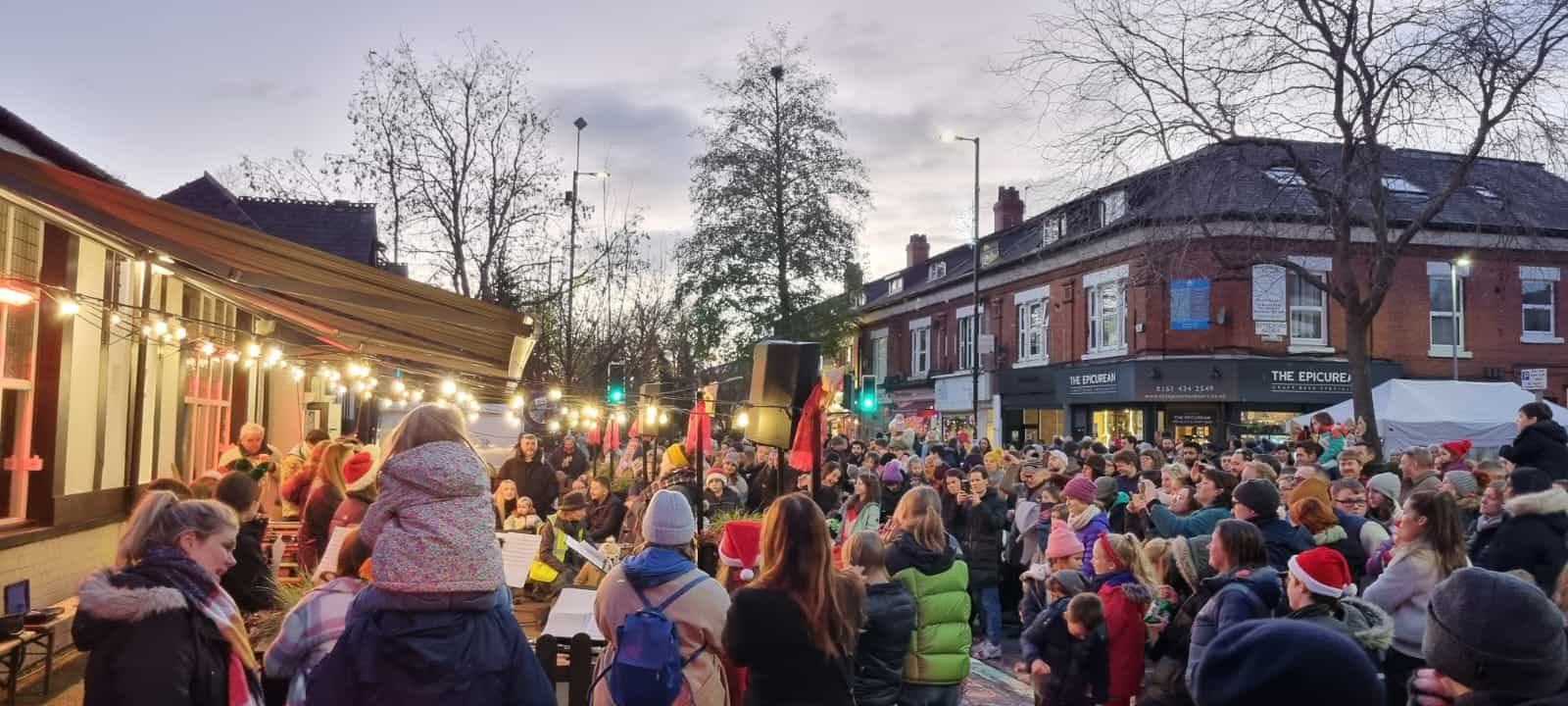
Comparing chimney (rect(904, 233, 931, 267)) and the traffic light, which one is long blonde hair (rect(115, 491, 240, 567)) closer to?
the traffic light

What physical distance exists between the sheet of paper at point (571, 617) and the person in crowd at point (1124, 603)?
2.80 metres

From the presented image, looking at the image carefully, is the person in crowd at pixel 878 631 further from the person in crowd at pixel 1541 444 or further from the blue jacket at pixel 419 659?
the person in crowd at pixel 1541 444

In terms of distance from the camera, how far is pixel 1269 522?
6199 mm

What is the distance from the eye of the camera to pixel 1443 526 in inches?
211

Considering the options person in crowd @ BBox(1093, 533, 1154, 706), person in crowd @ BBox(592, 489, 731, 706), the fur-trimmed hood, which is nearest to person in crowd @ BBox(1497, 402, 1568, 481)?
the fur-trimmed hood

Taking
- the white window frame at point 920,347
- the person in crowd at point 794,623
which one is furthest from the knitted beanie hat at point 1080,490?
the white window frame at point 920,347

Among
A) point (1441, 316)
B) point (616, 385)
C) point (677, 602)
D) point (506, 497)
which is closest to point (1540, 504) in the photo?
point (677, 602)

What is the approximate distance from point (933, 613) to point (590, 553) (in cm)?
295

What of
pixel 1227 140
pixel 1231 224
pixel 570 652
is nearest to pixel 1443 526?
pixel 570 652

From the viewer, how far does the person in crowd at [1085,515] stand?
8266 millimetres

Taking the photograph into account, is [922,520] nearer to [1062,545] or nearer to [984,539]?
[1062,545]

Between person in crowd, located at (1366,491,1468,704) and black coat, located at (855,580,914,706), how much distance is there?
2.34m

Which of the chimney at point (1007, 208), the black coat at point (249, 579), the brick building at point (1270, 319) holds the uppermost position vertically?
the chimney at point (1007, 208)

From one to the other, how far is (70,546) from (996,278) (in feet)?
98.1
